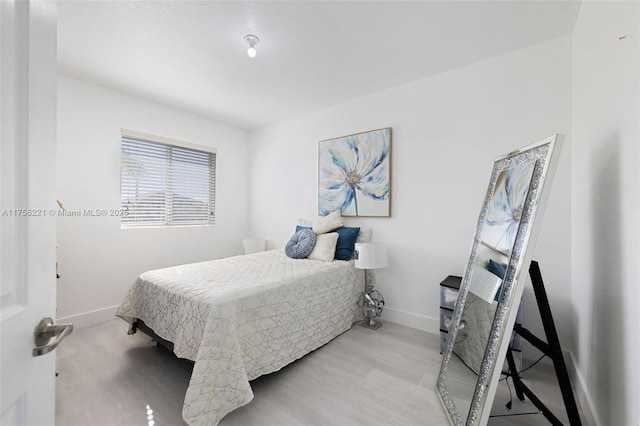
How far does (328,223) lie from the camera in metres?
3.14

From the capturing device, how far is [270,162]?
4156mm

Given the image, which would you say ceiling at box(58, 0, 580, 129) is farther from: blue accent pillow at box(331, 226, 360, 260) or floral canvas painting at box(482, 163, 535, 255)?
blue accent pillow at box(331, 226, 360, 260)

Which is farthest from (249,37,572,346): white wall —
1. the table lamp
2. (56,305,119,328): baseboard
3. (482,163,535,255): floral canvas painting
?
(56,305,119,328): baseboard

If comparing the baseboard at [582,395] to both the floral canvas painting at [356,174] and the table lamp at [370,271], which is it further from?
the floral canvas painting at [356,174]

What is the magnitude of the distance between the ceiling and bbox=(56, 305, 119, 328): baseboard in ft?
8.27

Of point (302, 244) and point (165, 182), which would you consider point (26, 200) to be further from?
point (165, 182)

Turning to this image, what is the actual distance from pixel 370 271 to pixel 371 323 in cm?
57

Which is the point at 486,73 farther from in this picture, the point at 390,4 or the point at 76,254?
the point at 76,254

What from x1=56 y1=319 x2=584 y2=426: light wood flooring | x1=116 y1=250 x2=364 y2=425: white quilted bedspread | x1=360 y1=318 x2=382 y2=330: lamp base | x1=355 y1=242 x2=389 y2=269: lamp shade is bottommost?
x1=56 y1=319 x2=584 y2=426: light wood flooring

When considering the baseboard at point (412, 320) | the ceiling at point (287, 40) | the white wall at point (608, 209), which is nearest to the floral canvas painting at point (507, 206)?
the white wall at point (608, 209)

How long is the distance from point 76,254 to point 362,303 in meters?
3.16

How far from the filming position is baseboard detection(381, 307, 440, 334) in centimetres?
264

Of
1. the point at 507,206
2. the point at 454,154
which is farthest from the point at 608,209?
the point at 454,154

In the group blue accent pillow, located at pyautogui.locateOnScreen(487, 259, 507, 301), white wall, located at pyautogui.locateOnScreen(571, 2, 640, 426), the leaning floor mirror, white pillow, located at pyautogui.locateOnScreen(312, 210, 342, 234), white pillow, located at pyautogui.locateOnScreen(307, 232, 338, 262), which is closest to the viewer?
white wall, located at pyautogui.locateOnScreen(571, 2, 640, 426)
